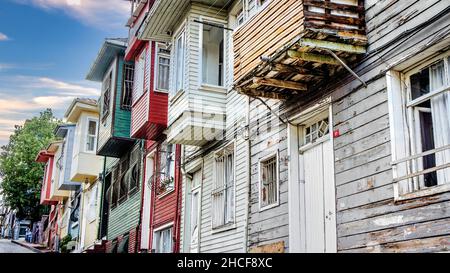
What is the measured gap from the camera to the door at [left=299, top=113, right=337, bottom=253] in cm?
979

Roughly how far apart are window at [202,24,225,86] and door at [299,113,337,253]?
494 cm

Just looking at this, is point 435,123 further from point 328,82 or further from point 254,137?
point 254,137

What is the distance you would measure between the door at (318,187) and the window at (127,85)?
12069mm

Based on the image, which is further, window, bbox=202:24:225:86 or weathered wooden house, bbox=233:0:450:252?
window, bbox=202:24:225:86

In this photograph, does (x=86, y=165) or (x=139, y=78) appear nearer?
(x=139, y=78)

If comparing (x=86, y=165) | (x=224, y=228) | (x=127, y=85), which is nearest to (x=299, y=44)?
(x=224, y=228)

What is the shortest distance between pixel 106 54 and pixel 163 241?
873 cm

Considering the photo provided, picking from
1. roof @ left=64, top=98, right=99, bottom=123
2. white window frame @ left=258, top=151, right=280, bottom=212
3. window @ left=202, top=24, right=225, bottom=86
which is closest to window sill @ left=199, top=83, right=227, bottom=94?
window @ left=202, top=24, right=225, bottom=86

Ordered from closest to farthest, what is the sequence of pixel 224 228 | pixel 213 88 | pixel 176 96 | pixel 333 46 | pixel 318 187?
pixel 333 46
pixel 318 187
pixel 224 228
pixel 213 88
pixel 176 96

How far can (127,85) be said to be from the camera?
2227 cm

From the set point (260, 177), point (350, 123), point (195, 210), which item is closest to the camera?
point (350, 123)

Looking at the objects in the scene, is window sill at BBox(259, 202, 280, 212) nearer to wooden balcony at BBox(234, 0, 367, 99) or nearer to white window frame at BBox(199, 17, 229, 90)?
wooden balcony at BBox(234, 0, 367, 99)

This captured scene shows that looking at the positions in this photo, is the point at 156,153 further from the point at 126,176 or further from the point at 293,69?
the point at 293,69

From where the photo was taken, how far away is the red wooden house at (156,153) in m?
17.0
